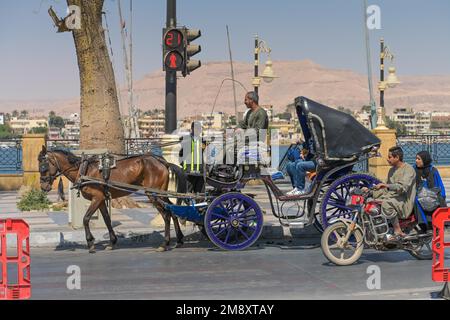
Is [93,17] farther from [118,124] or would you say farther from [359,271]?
[359,271]

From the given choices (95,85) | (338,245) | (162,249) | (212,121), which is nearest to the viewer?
(338,245)

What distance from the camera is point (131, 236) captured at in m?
13.0

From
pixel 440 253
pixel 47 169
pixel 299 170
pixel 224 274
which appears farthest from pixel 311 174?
pixel 47 169

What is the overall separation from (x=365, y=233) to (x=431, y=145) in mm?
18924

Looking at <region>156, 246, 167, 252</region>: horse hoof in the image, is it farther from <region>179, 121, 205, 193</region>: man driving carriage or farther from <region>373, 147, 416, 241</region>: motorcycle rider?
<region>373, 147, 416, 241</region>: motorcycle rider

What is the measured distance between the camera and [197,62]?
14.4 metres

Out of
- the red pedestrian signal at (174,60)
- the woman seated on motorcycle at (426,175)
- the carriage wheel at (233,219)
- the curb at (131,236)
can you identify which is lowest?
the curb at (131,236)

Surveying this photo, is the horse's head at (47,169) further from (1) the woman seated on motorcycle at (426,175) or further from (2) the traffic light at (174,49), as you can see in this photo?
(1) the woman seated on motorcycle at (426,175)

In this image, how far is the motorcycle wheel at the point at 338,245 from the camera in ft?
33.3

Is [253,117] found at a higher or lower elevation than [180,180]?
higher

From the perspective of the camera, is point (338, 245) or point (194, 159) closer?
point (338, 245)

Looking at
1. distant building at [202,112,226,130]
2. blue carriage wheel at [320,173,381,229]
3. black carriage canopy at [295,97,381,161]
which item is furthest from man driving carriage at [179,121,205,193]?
blue carriage wheel at [320,173,381,229]

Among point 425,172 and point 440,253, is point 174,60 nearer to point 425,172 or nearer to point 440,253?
point 425,172

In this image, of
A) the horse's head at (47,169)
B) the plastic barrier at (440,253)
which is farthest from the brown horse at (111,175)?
the plastic barrier at (440,253)
